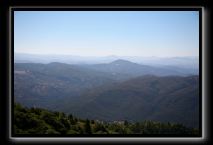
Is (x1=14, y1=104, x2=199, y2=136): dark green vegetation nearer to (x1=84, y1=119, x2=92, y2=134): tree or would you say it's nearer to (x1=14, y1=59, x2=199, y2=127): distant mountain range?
(x1=84, y1=119, x2=92, y2=134): tree

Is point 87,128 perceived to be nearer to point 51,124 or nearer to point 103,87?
point 51,124

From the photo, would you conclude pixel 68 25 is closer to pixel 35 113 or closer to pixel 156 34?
pixel 156 34

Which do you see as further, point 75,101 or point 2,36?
point 75,101

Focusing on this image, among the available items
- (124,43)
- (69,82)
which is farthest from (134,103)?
(124,43)

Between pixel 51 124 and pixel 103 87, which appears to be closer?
pixel 51 124

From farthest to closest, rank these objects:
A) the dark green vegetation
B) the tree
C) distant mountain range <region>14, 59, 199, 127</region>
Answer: distant mountain range <region>14, 59, 199, 127</region>, the tree, the dark green vegetation

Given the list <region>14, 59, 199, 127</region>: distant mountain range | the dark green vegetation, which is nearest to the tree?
the dark green vegetation

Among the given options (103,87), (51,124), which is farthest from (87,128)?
(103,87)
